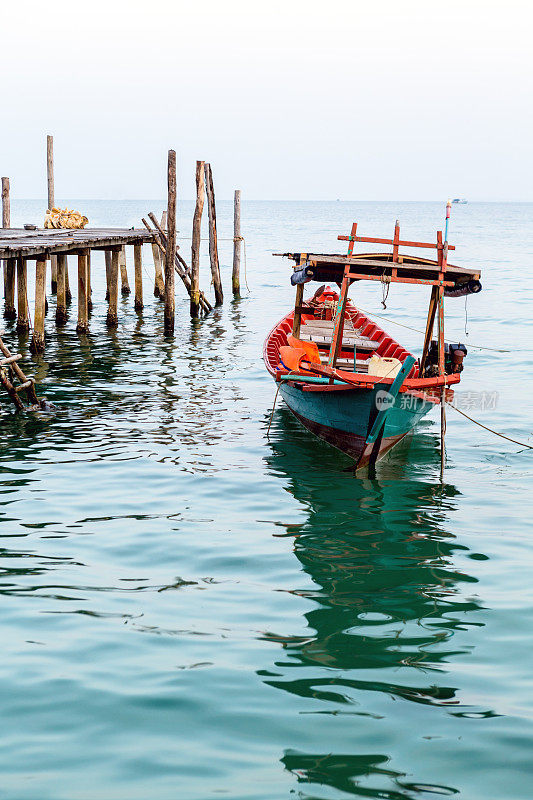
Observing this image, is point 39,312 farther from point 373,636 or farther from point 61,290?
point 373,636

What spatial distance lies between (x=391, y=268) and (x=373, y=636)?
20.8 feet

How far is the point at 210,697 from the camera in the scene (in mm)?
5520

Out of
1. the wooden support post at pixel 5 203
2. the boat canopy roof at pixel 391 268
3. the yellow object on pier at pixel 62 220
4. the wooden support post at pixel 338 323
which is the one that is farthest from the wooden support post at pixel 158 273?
the wooden support post at pixel 338 323

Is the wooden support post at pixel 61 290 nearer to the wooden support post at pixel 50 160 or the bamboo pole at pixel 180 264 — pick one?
the bamboo pole at pixel 180 264

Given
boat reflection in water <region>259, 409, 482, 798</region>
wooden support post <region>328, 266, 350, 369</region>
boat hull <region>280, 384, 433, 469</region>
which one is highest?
wooden support post <region>328, 266, 350, 369</region>

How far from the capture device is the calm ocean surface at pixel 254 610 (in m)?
4.89

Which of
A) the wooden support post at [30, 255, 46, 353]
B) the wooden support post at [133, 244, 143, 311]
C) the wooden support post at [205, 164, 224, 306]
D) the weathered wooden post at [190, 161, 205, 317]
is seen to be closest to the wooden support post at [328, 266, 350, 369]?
the wooden support post at [30, 255, 46, 353]

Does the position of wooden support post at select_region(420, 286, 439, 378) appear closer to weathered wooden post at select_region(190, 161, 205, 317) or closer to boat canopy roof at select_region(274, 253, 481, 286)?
boat canopy roof at select_region(274, 253, 481, 286)

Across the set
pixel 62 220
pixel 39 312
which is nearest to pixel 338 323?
pixel 39 312

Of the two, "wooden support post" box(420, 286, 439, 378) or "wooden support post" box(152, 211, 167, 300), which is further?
"wooden support post" box(152, 211, 167, 300)

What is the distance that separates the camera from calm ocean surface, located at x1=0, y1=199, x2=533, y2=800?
4895mm

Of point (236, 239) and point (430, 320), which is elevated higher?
point (236, 239)

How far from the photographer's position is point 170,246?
21.0m

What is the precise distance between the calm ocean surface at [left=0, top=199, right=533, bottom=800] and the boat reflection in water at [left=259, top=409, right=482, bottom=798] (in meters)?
0.02
